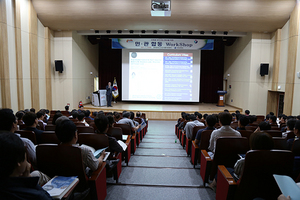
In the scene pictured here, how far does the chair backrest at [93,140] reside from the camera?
7.15ft

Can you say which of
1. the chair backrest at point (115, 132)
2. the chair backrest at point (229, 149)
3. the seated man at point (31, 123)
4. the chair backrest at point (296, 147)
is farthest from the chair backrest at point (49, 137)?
the chair backrest at point (296, 147)

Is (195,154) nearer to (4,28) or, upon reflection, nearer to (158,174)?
(158,174)

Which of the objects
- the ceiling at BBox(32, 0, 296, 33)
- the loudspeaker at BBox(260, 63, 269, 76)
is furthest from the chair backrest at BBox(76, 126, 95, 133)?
the loudspeaker at BBox(260, 63, 269, 76)

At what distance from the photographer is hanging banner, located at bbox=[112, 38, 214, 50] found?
31.0ft

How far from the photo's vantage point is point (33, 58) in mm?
7691

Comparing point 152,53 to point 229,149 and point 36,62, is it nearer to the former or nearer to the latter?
point 36,62

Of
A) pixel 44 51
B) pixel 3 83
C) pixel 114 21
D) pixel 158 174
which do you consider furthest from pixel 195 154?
pixel 44 51

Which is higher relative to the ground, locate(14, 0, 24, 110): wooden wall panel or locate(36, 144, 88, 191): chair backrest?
locate(14, 0, 24, 110): wooden wall panel

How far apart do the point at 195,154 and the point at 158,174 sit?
27.6 inches

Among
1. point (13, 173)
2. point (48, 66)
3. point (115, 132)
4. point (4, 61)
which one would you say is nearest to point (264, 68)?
point (115, 132)

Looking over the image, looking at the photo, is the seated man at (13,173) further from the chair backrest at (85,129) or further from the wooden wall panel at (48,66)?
the wooden wall panel at (48,66)

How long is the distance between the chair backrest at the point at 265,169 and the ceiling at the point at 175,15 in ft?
22.6

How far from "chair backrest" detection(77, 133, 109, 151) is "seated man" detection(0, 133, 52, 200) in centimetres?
118

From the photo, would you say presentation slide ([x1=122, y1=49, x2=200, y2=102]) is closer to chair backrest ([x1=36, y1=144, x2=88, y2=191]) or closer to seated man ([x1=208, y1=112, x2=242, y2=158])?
seated man ([x1=208, y1=112, x2=242, y2=158])
